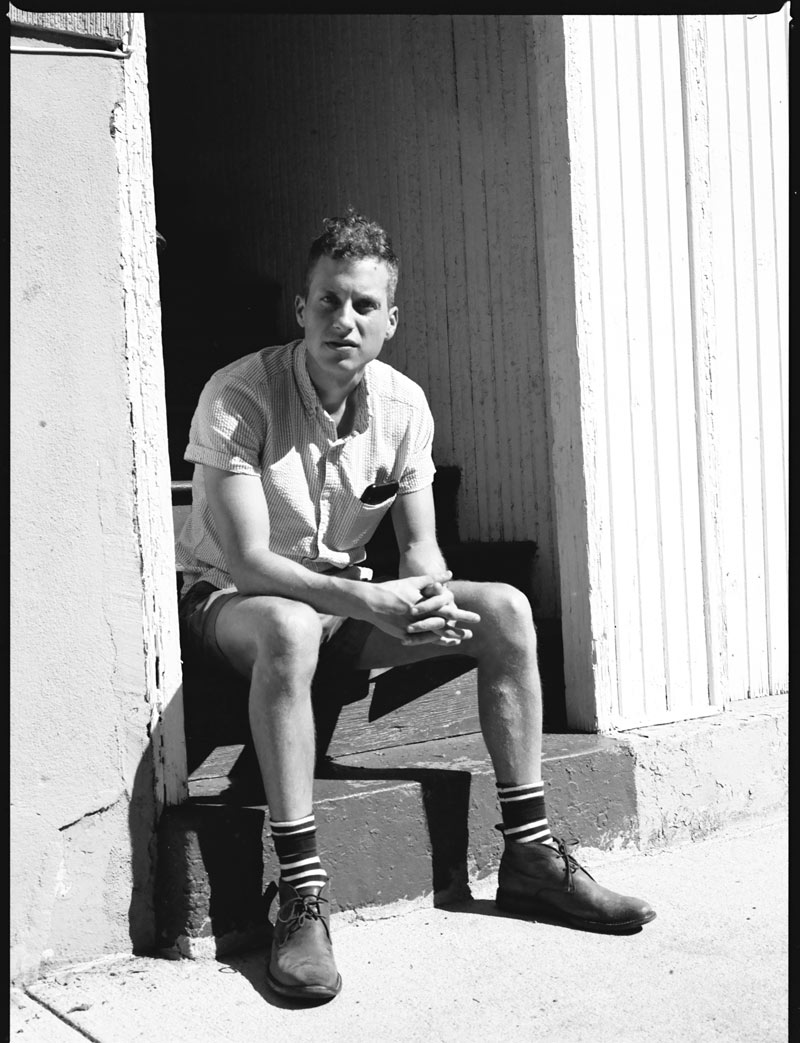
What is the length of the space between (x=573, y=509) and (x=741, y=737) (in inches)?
37.4

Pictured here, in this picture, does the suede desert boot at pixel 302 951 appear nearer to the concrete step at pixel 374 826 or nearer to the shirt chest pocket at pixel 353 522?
the concrete step at pixel 374 826

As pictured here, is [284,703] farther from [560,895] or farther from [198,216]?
[198,216]

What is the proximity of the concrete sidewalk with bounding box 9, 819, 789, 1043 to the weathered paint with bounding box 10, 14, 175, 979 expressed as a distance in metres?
0.22

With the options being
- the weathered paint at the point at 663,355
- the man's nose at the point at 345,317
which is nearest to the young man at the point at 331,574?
the man's nose at the point at 345,317

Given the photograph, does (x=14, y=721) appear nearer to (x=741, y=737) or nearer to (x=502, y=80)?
(x=741, y=737)

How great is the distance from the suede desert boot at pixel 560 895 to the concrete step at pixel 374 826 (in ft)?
0.63

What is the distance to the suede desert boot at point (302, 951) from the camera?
255 centimetres

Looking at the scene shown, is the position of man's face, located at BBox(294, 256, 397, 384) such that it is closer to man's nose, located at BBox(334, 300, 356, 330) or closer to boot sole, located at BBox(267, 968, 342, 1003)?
man's nose, located at BBox(334, 300, 356, 330)

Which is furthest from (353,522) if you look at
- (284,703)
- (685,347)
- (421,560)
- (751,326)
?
(751,326)

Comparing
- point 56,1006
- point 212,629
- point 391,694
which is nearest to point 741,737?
point 391,694

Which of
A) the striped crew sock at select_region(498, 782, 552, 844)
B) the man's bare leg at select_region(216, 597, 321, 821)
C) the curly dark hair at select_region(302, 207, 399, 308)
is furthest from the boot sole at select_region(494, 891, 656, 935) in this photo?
the curly dark hair at select_region(302, 207, 399, 308)

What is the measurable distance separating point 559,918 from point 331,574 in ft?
3.59

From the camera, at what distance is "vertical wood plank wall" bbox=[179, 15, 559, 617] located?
434 centimetres

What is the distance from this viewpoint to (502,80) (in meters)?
4.36
